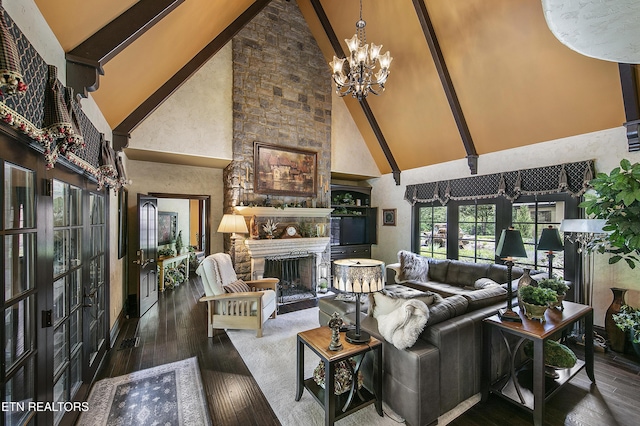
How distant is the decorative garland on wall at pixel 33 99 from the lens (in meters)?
0.94

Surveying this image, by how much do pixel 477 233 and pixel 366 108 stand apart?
144 inches

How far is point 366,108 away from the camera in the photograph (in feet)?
20.0

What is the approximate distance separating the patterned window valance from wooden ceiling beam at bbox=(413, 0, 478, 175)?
38cm

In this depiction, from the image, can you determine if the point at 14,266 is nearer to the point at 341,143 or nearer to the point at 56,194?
the point at 56,194

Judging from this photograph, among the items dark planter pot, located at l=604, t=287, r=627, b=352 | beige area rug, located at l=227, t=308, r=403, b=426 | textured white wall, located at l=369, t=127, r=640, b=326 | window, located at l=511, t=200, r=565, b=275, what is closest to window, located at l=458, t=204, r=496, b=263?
window, located at l=511, t=200, r=565, b=275

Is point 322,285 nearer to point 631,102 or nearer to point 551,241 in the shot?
point 551,241

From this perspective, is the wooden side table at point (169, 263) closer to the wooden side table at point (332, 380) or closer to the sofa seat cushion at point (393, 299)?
the wooden side table at point (332, 380)


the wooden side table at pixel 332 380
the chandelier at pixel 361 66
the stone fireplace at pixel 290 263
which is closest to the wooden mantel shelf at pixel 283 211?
the stone fireplace at pixel 290 263

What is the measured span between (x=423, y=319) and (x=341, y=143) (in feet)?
17.0

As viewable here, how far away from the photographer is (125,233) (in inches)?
172

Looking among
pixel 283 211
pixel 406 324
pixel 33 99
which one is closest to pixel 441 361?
pixel 406 324

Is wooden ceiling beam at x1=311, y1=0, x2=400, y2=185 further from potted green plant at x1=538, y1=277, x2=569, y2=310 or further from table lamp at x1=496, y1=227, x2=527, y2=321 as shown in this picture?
potted green plant at x1=538, y1=277, x2=569, y2=310

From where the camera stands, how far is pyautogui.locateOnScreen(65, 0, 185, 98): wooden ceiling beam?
6.26ft

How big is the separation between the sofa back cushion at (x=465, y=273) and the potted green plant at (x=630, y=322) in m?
1.58
